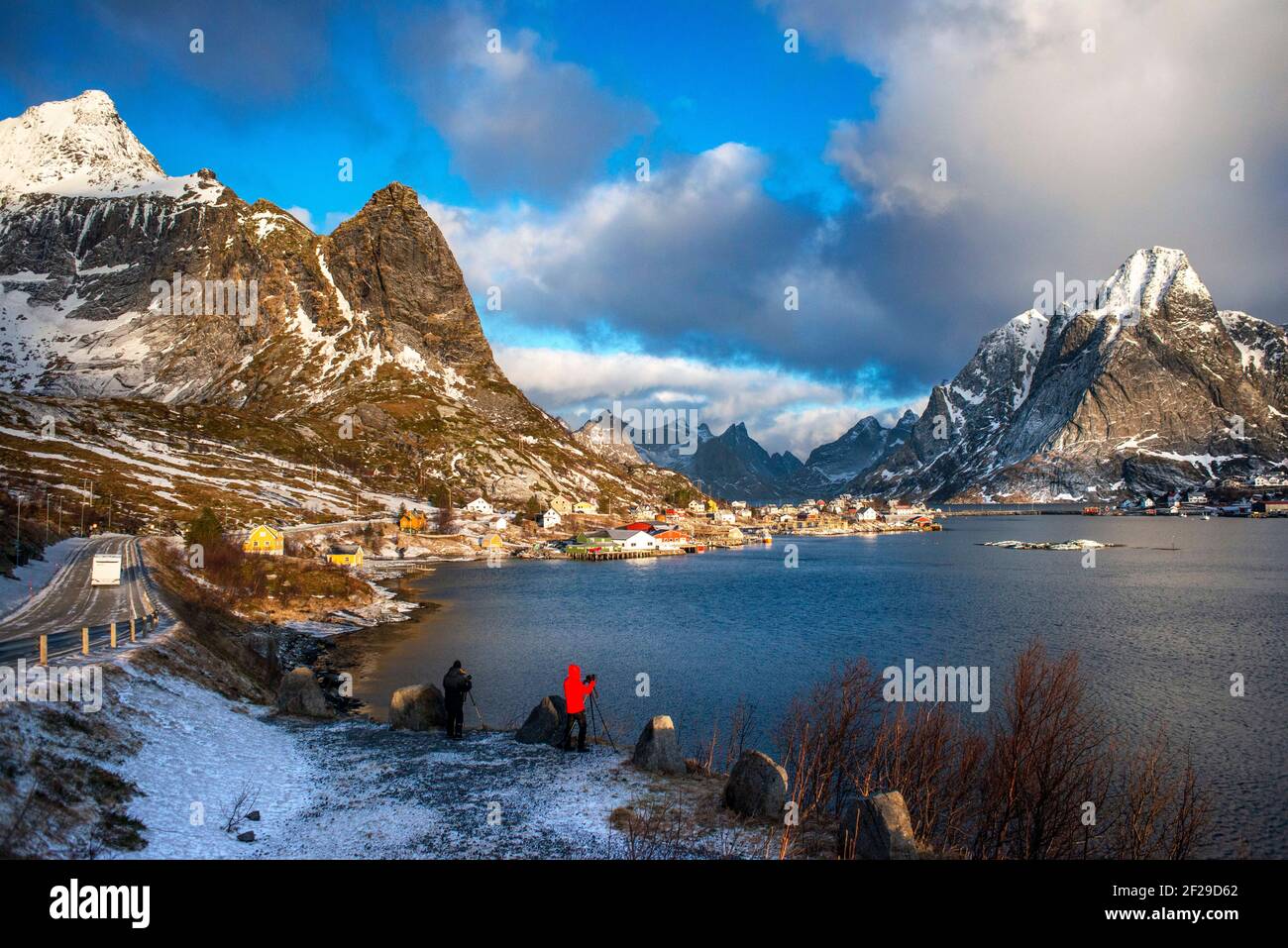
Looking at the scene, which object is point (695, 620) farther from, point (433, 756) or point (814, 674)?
point (433, 756)

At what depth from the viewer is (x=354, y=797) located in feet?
66.3

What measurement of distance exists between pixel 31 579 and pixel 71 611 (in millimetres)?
15232

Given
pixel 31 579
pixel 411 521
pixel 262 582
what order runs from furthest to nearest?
pixel 411 521, pixel 262 582, pixel 31 579

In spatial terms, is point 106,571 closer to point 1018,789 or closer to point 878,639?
point 1018,789

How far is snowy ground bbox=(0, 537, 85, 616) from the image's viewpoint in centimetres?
3838

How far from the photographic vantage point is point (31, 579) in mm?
46938

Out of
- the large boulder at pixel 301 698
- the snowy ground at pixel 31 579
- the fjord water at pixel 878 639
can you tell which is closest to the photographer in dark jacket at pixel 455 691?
the large boulder at pixel 301 698

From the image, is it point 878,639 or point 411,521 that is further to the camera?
point 411,521

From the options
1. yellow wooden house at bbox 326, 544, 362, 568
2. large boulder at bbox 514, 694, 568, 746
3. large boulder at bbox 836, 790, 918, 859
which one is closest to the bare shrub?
large boulder at bbox 514, 694, 568, 746

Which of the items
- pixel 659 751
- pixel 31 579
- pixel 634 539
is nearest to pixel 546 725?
pixel 659 751

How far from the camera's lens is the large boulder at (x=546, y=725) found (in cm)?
2728

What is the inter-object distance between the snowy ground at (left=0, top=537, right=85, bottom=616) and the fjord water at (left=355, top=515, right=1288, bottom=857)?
1811 centimetres
